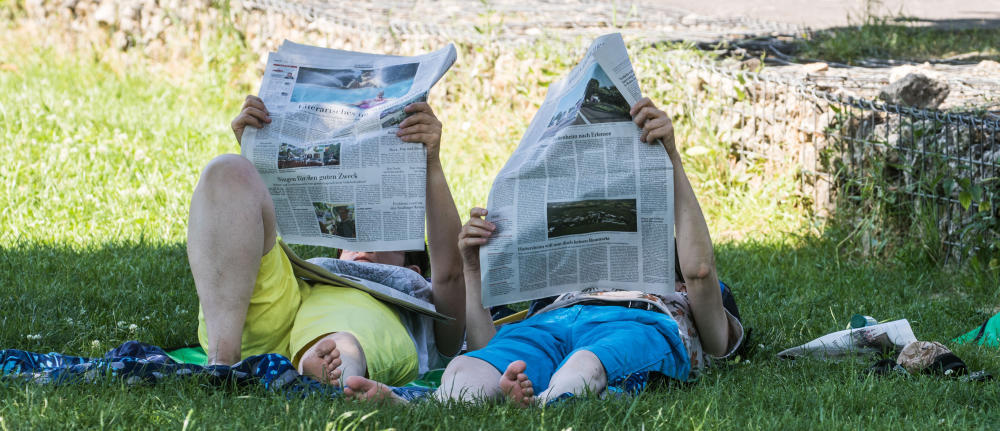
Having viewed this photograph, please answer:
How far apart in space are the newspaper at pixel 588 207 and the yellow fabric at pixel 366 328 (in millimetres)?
302

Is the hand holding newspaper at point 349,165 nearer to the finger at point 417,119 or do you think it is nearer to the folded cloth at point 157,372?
the finger at point 417,119

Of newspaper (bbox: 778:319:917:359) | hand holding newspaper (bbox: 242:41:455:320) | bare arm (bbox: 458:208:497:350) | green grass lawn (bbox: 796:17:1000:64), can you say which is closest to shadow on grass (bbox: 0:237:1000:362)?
newspaper (bbox: 778:319:917:359)

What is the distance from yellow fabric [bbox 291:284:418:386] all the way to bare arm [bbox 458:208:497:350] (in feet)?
0.58

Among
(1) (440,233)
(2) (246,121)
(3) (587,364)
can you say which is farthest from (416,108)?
(3) (587,364)

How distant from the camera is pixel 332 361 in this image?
2.47 meters

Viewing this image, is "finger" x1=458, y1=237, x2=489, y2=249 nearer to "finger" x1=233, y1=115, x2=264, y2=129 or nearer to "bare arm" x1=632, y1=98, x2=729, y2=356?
"bare arm" x1=632, y1=98, x2=729, y2=356

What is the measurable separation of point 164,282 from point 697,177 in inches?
108

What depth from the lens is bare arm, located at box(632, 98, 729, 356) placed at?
254 cm

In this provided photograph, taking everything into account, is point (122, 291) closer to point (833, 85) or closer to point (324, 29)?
point (833, 85)

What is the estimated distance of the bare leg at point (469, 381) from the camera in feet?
7.78

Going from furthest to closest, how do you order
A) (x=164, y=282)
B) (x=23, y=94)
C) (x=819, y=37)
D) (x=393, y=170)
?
(x=819, y=37), (x=23, y=94), (x=164, y=282), (x=393, y=170)

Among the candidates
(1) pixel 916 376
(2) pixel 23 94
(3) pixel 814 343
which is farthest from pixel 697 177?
(2) pixel 23 94

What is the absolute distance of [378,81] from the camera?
9.41ft

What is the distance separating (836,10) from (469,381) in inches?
316
